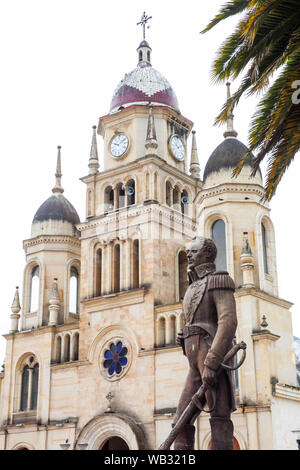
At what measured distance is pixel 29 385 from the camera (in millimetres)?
35438

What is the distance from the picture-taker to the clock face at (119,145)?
36.5 meters

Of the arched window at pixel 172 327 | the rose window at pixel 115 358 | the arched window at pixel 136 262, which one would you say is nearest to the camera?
the arched window at pixel 172 327

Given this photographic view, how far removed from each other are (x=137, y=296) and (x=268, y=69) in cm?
2024

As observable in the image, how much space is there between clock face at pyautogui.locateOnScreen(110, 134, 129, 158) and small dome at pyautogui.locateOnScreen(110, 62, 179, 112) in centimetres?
177

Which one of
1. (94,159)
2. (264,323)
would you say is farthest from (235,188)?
(94,159)

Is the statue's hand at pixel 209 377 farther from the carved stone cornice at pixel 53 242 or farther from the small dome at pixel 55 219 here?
the small dome at pixel 55 219

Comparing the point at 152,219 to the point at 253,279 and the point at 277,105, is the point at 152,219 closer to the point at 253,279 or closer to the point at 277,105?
the point at 253,279

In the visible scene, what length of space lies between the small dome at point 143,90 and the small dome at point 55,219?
613cm

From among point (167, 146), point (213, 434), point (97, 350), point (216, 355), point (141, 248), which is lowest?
point (213, 434)

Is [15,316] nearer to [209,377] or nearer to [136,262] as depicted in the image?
[136,262]

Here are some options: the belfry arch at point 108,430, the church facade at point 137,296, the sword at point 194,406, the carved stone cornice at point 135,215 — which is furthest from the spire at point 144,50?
the sword at point 194,406

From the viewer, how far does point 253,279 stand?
2928 cm

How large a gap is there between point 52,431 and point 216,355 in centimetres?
2453
